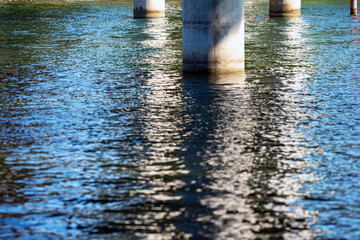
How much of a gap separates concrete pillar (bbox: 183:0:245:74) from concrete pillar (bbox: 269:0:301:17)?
32.7m

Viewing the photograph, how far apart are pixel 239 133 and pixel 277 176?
321cm

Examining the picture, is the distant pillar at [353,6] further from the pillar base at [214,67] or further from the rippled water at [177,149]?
the pillar base at [214,67]

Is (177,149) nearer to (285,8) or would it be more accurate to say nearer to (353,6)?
(353,6)

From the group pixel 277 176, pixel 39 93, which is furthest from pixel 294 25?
pixel 277 176

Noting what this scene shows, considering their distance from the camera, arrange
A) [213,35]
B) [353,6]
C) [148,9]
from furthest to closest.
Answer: [148,9] → [353,6] → [213,35]


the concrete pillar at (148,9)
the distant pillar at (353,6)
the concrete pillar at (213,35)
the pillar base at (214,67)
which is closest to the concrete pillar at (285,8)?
the distant pillar at (353,6)

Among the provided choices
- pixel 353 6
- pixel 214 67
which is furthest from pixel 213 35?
pixel 353 6

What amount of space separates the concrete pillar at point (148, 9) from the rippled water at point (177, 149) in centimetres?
2744

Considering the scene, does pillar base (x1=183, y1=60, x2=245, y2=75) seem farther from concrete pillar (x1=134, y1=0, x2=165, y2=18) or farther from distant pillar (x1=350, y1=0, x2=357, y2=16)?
concrete pillar (x1=134, y1=0, x2=165, y2=18)

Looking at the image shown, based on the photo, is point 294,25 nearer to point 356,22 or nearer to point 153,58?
point 356,22

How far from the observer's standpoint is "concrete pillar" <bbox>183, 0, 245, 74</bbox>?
A: 2112cm

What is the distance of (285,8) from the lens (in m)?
53.8

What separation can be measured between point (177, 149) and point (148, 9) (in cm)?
4266

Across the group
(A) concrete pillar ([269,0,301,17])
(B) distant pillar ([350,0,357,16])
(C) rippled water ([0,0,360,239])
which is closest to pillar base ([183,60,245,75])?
(C) rippled water ([0,0,360,239])
